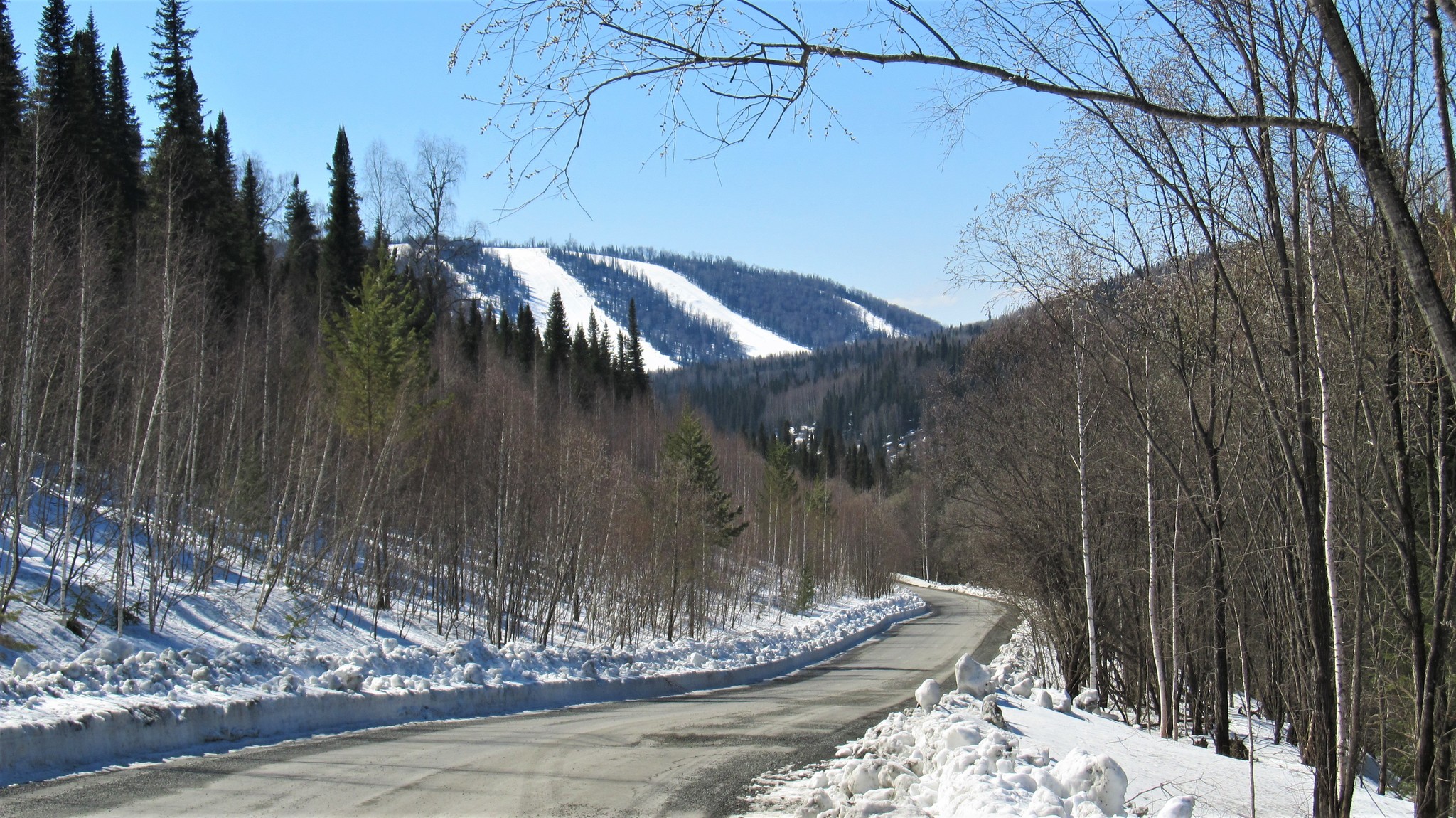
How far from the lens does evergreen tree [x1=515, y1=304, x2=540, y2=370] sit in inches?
2788

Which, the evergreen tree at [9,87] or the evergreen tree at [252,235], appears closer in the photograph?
the evergreen tree at [9,87]

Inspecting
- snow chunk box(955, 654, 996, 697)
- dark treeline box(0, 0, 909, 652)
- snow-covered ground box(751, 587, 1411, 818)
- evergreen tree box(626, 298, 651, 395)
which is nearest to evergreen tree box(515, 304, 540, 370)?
evergreen tree box(626, 298, 651, 395)

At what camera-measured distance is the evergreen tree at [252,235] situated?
46.1 m

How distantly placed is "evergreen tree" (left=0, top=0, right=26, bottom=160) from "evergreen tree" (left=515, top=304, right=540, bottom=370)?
1270 inches

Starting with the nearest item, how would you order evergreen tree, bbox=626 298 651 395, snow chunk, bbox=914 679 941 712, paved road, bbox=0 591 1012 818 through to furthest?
paved road, bbox=0 591 1012 818, snow chunk, bbox=914 679 941 712, evergreen tree, bbox=626 298 651 395

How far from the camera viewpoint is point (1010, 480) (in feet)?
Result: 66.7

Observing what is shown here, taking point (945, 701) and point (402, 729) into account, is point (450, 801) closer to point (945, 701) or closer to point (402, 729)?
point (402, 729)

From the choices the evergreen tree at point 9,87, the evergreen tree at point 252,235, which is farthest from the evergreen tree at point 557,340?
the evergreen tree at point 9,87

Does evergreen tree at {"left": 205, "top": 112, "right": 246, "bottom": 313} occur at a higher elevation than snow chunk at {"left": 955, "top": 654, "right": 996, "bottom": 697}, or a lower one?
higher

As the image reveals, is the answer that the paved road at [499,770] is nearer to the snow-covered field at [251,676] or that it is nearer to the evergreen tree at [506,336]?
the snow-covered field at [251,676]

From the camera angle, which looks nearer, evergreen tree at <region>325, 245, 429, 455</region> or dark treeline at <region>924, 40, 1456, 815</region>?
dark treeline at <region>924, 40, 1456, 815</region>

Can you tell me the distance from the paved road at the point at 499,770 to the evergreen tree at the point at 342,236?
130 ft

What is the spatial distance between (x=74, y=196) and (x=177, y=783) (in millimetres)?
22279

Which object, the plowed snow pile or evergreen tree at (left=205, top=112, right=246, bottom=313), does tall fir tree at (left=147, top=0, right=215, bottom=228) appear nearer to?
evergreen tree at (left=205, top=112, right=246, bottom=313)
